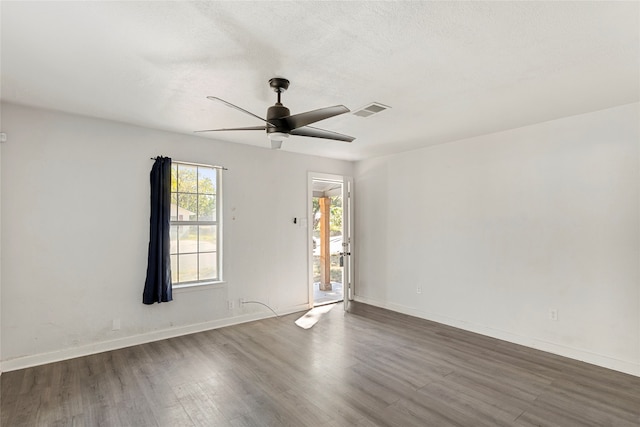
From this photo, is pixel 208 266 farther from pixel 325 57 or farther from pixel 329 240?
pixel 325 57

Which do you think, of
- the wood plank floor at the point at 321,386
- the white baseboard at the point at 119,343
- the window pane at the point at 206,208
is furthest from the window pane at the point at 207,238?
the wood plank floor at the point at 321,386

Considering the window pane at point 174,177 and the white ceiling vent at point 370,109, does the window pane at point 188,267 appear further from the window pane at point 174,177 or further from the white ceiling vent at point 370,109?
the white ceiling vent at point 370,109

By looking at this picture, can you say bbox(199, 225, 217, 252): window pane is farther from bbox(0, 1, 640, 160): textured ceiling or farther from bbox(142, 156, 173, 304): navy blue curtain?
bbox(0, 1, 640, 160): textured ceiling

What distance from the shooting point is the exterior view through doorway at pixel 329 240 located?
566 cm

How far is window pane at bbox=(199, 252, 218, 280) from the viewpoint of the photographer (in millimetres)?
4602

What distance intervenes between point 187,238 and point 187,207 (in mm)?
420

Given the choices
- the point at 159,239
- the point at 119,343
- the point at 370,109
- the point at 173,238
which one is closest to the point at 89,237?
the point at 159,239

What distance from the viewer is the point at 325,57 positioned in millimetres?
2287

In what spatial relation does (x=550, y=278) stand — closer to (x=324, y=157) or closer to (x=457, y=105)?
(x=457, y=105)

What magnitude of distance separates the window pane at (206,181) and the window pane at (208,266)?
891 millimetres

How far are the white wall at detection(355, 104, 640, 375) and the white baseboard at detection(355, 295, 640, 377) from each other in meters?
0.01

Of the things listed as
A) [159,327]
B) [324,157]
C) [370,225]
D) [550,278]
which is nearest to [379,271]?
[370,225]

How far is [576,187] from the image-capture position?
355 centimetres

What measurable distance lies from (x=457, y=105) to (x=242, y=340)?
360cm
